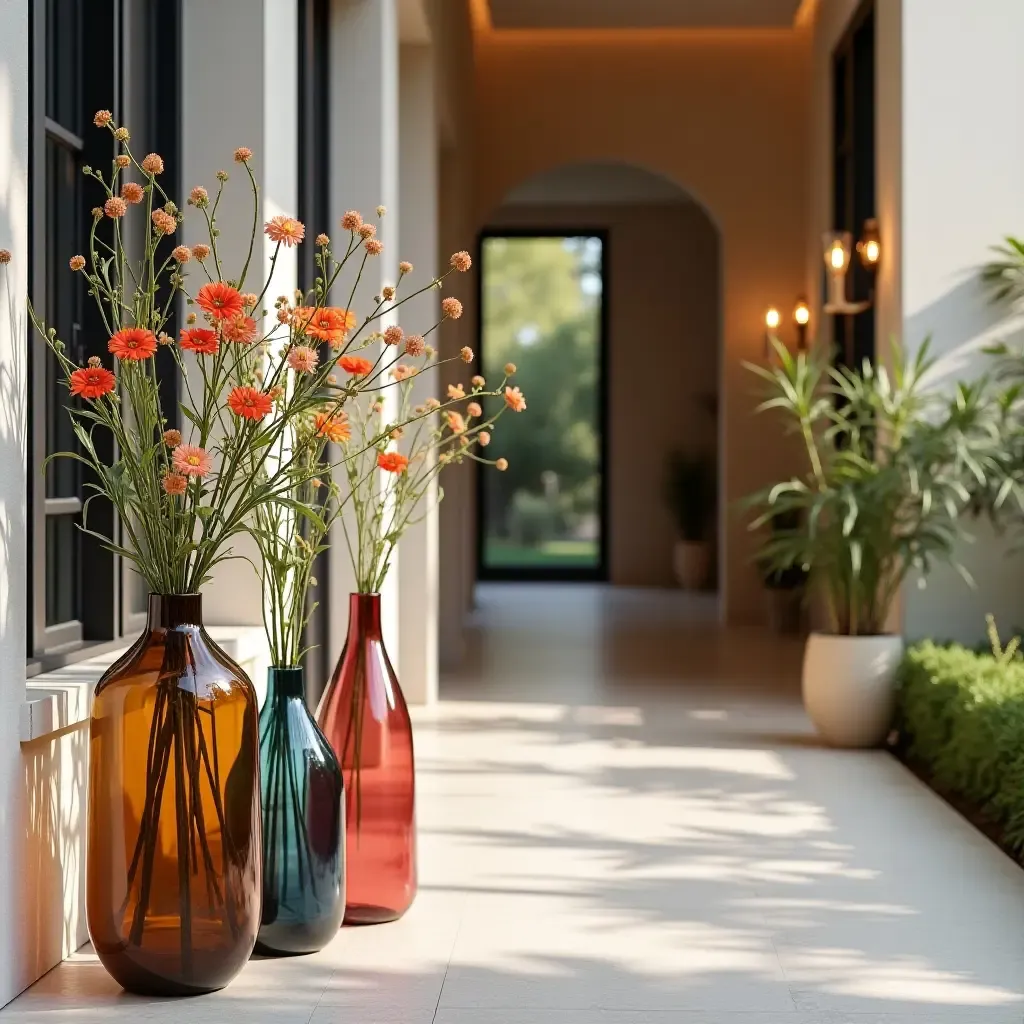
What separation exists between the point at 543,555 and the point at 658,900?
11224mm

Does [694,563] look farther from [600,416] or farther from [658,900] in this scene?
[658,900]

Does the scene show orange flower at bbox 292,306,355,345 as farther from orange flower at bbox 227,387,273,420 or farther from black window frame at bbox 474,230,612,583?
black window frame at bbox 474,230,612,583

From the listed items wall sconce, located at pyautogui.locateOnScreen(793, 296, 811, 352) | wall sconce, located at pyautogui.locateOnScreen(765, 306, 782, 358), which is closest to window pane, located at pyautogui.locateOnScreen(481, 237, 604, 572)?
wall sconce, located at pyautogui.locateOnScreen(765, 306, 782, 358)

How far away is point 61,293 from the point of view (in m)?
3.04

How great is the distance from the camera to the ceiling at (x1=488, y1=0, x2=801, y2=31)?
938 cm

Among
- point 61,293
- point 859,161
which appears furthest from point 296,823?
point 859,161

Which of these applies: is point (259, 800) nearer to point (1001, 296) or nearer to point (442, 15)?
point (1001, 296)

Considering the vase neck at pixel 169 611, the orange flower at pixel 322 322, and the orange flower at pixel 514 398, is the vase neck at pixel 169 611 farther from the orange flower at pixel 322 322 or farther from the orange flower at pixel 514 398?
the orange flower at pixel 514 398

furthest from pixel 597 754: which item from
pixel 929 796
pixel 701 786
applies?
pixel 929 796

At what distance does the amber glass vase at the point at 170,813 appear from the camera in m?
2.31

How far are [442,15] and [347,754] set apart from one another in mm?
5223

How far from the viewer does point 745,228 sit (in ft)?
33.4

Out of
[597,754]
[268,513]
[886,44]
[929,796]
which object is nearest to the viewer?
[268,513]

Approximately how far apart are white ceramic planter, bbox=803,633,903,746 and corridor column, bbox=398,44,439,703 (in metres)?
1.77
